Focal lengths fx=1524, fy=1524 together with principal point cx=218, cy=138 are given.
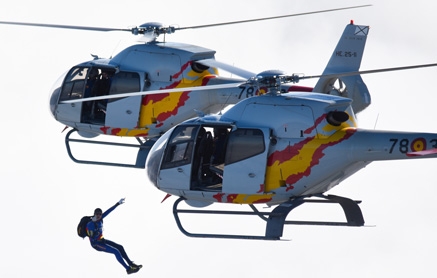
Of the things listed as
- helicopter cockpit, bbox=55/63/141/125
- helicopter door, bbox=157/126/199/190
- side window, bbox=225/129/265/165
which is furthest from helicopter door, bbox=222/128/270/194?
helicopter cockpit, bbox=55/63/141/125

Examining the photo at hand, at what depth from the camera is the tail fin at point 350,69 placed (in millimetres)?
28078

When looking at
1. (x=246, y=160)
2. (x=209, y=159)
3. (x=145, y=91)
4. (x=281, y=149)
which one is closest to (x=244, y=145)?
(x=246, y=160)

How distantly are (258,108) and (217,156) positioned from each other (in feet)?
3.71

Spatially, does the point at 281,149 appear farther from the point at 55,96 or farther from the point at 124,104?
the point at 55,96

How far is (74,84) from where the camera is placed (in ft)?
100

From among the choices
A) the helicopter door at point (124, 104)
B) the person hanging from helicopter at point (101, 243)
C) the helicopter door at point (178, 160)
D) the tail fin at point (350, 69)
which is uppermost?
the tail fin at point (350, 69)

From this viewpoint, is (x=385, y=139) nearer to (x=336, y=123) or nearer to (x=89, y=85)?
(x=336, y=123)

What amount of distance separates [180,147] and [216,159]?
0.64 m

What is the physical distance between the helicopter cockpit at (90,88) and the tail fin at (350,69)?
405 centimetres

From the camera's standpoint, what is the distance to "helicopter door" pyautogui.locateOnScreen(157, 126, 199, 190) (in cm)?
2531

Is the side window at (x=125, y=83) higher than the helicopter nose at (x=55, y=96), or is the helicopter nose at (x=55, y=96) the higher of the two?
the side window at (x=125, y=83)

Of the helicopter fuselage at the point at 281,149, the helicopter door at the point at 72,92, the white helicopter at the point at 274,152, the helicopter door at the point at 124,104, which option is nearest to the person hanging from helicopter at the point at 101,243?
the white helicopter at the point at 274,152

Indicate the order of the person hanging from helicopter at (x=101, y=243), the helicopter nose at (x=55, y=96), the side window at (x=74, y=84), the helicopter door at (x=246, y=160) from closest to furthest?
the helicopter door at (x=246, y=160), the person hanging from helicopter at (x=101, y=243), the side window at (x=74, y=84), the helicopter nose at (x=55, y=96)

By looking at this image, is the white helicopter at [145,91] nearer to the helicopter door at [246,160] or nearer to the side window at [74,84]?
the side window at [74,84]
